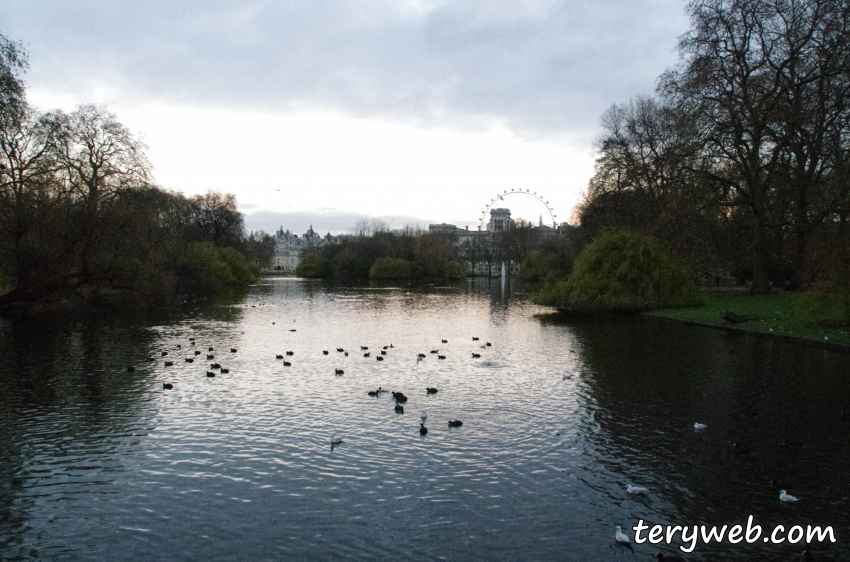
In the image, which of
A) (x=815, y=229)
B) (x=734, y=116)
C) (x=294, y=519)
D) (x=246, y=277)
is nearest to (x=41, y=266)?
(x=294, y=519)

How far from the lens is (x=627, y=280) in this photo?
3444cm

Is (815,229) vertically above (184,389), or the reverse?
(815,229)

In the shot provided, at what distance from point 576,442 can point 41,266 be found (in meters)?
27.6

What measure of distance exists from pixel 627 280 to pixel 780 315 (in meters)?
8.46

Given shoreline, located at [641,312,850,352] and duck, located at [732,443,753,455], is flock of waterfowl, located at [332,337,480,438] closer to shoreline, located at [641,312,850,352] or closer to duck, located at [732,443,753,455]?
duck, located at [732,443,753,455]

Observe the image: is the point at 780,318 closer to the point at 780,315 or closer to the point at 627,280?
the point at 780,315

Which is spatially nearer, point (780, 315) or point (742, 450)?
point (742, 450)

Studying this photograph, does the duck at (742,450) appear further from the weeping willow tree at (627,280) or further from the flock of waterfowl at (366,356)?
the weeping willow tree at (627,280)

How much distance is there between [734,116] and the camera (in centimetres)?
3262

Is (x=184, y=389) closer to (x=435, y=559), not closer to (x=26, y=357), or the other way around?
(x=26, y=357)

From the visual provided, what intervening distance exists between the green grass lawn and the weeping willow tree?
1.04 m

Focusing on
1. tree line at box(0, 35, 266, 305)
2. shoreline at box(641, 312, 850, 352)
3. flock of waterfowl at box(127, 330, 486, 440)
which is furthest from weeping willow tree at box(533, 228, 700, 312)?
tree line at box(0, 35, 266, 305)

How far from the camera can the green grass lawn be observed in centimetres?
2236

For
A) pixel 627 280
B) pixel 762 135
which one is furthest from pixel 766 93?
pixel 627 280
